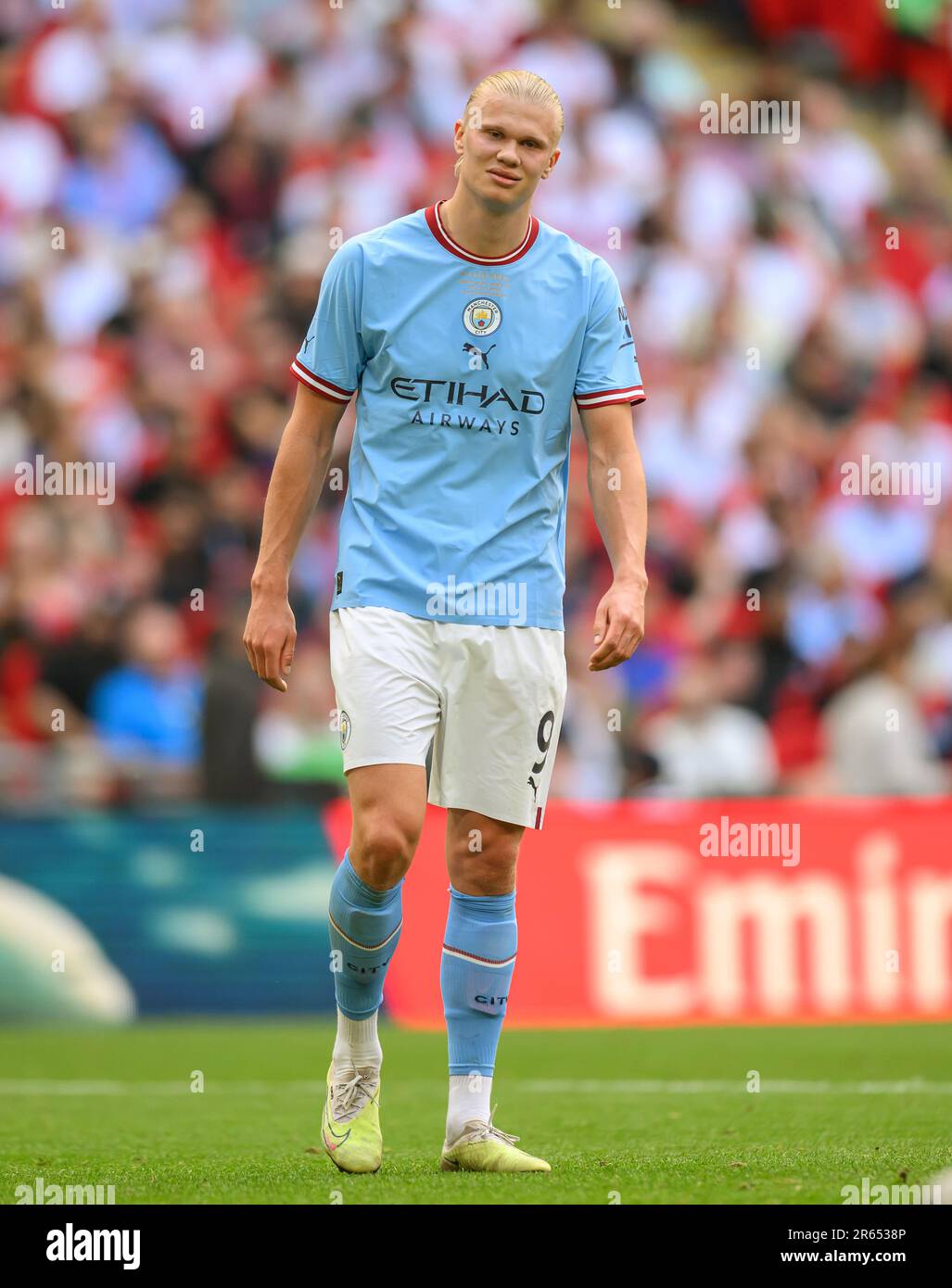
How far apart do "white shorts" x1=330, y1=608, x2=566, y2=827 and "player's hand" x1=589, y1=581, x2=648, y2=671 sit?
24 centimetres

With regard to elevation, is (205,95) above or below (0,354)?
above

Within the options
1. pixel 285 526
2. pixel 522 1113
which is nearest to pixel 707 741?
pixel 522 1113

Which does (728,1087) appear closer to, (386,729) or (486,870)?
(486,870)

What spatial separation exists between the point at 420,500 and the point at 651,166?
10609 millimetres

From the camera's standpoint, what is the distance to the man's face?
5.19 meters

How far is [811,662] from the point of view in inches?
517

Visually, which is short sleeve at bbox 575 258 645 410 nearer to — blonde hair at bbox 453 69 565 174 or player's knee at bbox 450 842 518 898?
blonde hair at bbox 453 69 565 174

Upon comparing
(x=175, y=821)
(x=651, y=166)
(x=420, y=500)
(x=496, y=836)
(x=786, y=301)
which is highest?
(x=651, y=166)

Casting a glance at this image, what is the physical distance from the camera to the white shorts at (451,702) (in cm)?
518

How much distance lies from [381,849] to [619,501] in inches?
41.8

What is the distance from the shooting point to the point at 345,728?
526 centimetres

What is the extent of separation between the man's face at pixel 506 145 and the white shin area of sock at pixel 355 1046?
2091mm
